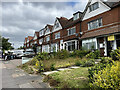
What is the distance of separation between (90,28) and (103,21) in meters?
2.61

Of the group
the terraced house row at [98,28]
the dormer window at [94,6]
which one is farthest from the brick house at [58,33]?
the dormer window at [94,6]

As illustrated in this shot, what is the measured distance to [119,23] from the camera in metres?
12.1

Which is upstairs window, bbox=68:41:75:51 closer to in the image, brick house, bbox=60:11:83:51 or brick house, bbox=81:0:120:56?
brick house, bbox=60:11:83:51

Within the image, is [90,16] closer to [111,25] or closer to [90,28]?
[90,28]

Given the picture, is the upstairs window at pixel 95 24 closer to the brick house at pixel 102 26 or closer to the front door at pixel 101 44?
the brick house at pixel 102 26

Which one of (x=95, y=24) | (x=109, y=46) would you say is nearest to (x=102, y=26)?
(x=95, y=24)

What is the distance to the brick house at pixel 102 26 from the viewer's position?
1176 centimetres

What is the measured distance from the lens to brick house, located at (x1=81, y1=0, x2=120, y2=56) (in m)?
11.8

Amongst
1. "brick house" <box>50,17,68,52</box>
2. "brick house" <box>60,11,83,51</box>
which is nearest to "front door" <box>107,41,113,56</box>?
"brick house" <box>60,11,83,51</box>

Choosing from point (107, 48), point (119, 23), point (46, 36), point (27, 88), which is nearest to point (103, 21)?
point (119, 23)

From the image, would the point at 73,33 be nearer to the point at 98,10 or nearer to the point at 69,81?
the point at 98,10

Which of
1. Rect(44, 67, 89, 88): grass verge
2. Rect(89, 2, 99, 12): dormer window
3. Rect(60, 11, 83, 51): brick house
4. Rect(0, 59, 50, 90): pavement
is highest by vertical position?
Rect(89, 2, 99, 12): dormer window

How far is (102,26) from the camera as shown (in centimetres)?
1399

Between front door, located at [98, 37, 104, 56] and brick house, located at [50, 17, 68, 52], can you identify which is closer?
front door, located at [98, 37, 104, 56]
